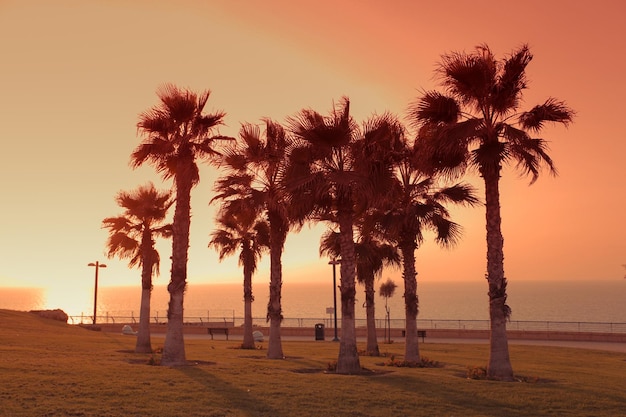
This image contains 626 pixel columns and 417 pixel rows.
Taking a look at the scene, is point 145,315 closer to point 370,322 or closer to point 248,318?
point 248,318

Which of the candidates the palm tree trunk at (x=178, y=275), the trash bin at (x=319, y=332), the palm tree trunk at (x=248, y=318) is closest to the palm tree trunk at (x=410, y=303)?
the palm tree trunk at (x=178, y=275)

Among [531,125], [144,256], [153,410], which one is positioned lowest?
[153,410]

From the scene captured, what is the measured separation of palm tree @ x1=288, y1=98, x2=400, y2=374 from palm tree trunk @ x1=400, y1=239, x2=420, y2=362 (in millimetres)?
4683

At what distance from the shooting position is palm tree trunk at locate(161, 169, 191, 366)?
25078 mm

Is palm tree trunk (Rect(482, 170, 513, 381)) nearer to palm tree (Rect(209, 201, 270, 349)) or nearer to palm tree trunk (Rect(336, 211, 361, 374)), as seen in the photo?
palm tree trunk (Rect(336, 211, 361, 374))

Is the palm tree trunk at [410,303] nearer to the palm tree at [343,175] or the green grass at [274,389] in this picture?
the green grass at [274,389]

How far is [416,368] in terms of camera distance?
2627 centimetres

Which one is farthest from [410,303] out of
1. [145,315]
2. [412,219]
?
[145,315]

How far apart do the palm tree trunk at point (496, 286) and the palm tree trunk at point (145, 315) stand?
57.6 feet

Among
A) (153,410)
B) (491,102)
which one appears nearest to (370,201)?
(491,102)

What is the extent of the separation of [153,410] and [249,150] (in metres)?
16.9

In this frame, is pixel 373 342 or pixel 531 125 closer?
pixel 531 125

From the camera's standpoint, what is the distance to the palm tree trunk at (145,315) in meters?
32.8

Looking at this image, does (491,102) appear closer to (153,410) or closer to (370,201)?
(370,201)
